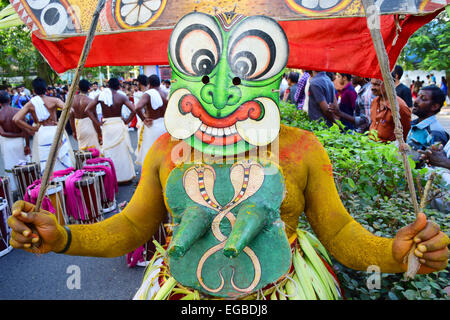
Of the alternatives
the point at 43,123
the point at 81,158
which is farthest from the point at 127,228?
the point at 43,123

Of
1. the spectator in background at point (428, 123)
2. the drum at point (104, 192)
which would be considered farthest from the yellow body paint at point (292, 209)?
the drum at point (104, 192)

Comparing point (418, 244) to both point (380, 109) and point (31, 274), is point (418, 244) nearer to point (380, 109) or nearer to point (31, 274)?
point (380, 109)

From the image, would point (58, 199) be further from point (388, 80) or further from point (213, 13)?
point (388, 80)

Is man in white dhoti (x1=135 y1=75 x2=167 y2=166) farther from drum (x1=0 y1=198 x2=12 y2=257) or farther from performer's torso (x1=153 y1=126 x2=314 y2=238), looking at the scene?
performer's torso (x1=153 y1=126 x2=314 y2=238)

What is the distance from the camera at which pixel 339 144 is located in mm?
2938

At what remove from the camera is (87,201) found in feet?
15.1

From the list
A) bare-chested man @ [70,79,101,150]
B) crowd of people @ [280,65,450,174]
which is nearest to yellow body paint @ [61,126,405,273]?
crowd of people @ [280,65,450,174]

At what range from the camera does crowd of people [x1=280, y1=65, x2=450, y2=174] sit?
11.5 feet

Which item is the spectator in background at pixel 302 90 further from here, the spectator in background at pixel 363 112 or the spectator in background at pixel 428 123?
the spectator in background at pixel 428 123

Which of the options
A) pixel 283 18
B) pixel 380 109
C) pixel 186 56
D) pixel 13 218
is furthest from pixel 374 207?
pixel 380 109

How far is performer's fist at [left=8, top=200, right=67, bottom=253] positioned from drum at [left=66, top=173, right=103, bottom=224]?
131 inches

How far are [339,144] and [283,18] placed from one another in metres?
1.50

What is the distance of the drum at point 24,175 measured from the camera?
203 inches

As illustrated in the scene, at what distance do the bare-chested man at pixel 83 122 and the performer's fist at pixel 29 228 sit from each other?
6.02 metres
